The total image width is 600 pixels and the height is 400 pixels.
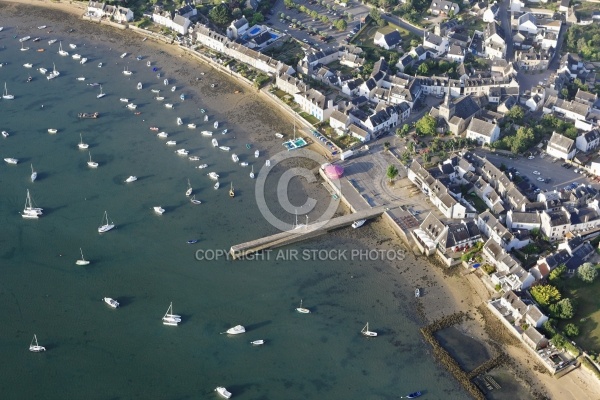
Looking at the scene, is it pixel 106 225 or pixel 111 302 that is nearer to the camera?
pixel 111 302

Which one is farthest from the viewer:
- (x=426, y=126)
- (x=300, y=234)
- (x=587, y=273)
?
(x=426, y=126)

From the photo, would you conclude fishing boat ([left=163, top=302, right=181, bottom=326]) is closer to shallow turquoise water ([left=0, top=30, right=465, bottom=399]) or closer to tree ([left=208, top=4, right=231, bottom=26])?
shallow turquoise water ([left=0, top=30, right=465, bottom=399])

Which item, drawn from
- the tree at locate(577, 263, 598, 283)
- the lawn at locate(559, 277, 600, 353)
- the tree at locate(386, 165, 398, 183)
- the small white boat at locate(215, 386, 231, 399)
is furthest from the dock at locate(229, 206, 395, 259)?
the tree at locate(577, 263, 598, 283)

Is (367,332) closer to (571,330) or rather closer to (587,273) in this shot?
(571,330)

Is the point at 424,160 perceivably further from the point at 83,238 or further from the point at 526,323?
the point at 83,238

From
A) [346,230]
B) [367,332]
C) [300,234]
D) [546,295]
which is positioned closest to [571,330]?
[546,295]

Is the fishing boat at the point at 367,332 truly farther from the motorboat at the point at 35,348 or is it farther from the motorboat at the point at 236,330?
the motorboat at the point at 35,348
